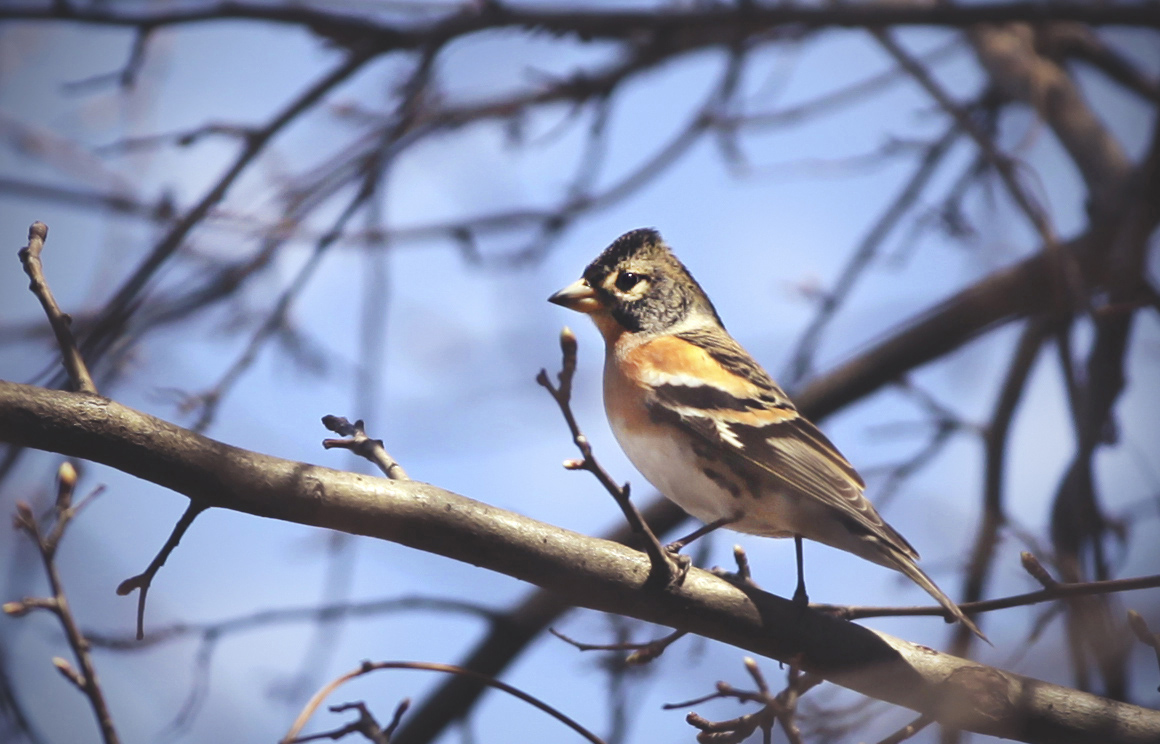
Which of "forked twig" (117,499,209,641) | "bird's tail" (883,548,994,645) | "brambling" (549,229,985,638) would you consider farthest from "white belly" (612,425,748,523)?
"forked twig" (117,499,209,641)

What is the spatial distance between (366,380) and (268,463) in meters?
1.85

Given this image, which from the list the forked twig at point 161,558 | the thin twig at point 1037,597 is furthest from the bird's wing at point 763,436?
the forked twig at point 161,558

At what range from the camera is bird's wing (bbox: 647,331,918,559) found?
124 inches

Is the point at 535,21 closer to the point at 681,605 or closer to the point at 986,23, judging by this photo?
the point at 986,23

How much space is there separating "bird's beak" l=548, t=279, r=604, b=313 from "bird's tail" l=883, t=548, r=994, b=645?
1625mm

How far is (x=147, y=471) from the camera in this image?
86.0 inches

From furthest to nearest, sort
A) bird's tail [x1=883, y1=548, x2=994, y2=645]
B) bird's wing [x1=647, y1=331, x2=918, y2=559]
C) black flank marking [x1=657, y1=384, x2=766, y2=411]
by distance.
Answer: black flank marking [x1=657, y1=384, x2=766, y2=411], bird's wing [x1=647, y1=331, x2=918, y2=559], bird's tail [x1=883, y1=548, x2=994, y2=645]

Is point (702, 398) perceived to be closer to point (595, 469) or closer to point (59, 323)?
point (595, 469)

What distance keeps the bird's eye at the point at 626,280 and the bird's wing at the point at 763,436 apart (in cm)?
46

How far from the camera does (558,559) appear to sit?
Answer: 2.43 meters

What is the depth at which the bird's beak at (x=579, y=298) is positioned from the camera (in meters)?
3.96

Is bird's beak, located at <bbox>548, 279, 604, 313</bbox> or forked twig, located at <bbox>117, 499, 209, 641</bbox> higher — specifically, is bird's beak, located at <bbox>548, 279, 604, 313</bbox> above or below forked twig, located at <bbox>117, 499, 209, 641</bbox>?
above

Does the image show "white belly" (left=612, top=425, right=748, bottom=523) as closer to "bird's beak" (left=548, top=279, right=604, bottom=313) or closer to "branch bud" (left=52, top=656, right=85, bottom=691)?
"bird's beak" (left=548, top=279, right=604, bottom=313)

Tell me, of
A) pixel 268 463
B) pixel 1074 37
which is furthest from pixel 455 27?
pixel 1074 37
